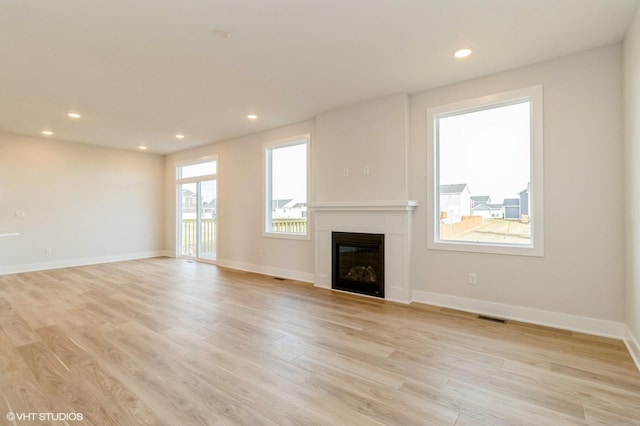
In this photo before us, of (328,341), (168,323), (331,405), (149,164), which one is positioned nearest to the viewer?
(331,405)

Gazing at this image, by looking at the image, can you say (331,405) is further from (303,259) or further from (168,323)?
(303,259)

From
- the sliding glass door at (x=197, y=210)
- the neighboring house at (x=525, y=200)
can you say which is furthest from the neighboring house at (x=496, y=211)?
the sliding glass door at (x=197, y=210)

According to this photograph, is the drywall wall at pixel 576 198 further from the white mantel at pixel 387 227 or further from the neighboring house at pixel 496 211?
the white mantel at pixel 387 227

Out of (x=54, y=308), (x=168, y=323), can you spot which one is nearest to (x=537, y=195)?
(x=168, y=323)

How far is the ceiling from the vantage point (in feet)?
7.51

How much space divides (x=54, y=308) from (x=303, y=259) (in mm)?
3321

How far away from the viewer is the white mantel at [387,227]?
3881mm

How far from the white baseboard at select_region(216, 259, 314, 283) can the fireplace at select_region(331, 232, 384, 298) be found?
2.29 ft

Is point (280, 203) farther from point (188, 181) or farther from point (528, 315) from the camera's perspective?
point (528, 315)

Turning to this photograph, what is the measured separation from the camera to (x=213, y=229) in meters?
7.00

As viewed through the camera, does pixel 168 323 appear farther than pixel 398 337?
Yes

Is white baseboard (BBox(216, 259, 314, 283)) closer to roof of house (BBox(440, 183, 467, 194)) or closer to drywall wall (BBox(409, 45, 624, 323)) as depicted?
roof of house (BBox(440, 183, 467, 194))

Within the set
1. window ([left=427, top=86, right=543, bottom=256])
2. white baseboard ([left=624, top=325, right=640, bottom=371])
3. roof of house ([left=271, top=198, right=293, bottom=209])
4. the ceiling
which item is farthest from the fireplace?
white baseboard ([left=624, top=325, right=640, bottom=371])

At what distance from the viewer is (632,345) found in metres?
2.46
